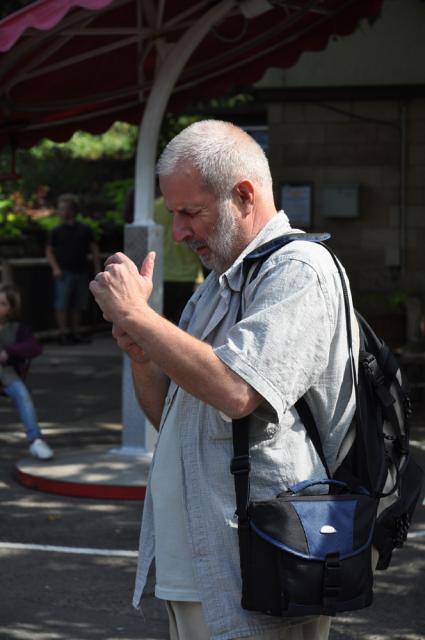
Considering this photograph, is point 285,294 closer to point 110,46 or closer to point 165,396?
point 165,396

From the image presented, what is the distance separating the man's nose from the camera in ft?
9.68

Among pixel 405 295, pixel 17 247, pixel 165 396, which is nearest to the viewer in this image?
pixel 165 396

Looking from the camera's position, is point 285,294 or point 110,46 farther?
point 110,46

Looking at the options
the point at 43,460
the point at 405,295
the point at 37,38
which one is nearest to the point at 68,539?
the point at 43,460

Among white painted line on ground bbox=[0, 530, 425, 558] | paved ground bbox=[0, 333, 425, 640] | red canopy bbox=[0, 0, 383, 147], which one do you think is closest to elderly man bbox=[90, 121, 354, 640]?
paved ground bbox=[0, 333, 425, 640]

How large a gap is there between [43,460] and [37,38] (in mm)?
2912

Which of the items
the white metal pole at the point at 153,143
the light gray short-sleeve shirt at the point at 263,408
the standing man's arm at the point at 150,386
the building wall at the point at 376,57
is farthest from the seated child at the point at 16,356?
the building wall at the point at 376,57

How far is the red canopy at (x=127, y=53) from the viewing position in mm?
7832

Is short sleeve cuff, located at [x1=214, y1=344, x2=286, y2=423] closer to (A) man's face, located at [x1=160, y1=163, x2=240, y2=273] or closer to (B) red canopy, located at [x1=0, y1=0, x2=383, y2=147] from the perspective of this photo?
(A) man's face, located at [x1=160, y1=163, x2=240, y2=273]

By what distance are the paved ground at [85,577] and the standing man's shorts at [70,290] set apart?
693cm

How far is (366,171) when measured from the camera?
1575 cm

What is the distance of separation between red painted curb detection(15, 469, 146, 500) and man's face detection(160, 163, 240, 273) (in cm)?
492

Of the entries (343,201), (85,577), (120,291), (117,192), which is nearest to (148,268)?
(120,291)

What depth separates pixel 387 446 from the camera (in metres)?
3.03
